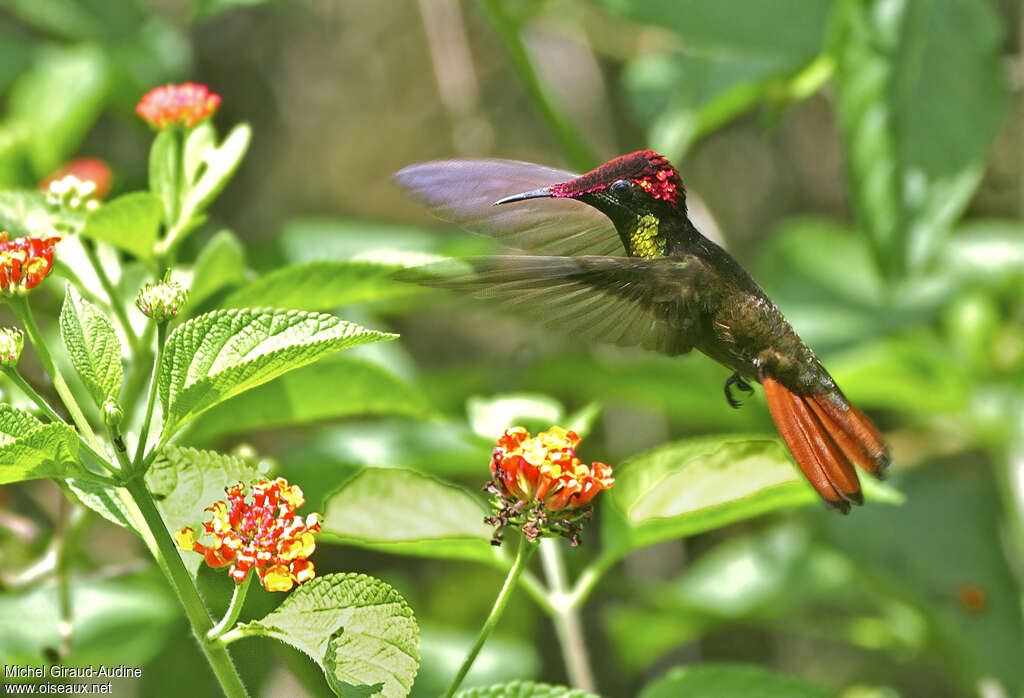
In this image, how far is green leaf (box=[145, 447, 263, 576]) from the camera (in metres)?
1.14

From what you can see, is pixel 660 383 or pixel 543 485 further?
pixel 660 383

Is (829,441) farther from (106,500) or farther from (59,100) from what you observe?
(59,100)

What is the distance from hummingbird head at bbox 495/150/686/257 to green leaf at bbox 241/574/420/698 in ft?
1.88

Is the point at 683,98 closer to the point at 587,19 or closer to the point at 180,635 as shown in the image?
the point at 587,19

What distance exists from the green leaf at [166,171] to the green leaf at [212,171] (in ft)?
0.06

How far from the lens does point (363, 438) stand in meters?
2.26

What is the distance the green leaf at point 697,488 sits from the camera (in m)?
1.37

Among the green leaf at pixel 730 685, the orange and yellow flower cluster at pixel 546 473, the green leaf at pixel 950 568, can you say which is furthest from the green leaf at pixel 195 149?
the green leaf at pixel 950 568

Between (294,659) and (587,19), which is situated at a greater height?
(587,19)

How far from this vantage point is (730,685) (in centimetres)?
134

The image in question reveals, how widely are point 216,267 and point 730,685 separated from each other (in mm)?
819

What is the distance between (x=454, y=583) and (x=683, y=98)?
1.49m

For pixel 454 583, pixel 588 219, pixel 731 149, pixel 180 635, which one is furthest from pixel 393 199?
pixel 588 219

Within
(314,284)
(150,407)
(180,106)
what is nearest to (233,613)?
(150,407)
